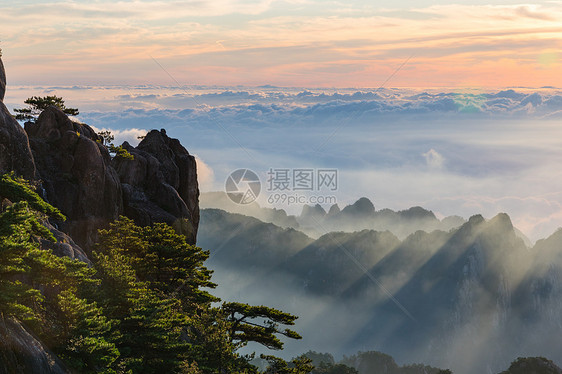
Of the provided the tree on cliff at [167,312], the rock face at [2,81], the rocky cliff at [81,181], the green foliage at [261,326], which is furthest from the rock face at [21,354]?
the rock face at [2,81]

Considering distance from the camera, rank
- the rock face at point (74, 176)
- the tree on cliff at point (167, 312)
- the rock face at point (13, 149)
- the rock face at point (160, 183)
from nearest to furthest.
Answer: the tree on cliff at point (167, 312)
the rock face at point (13, 149)
the rock face at point (74, 176)
the rock face at point (160, 183)

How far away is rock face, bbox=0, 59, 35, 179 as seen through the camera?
1599 inches

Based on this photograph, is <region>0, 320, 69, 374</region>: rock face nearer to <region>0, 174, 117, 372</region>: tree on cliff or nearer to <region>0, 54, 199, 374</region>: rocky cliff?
<region>0, 54, 199, 374</region>: rocky cliff

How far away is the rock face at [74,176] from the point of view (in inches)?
2120

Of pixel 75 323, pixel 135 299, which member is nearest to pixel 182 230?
pixel 135 299

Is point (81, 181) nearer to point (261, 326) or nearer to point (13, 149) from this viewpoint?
point (13, 149)

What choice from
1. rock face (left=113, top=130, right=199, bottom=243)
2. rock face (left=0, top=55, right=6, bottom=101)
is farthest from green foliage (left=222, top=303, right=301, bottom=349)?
rock face (left=0, top=55, right=6, bottom=101)

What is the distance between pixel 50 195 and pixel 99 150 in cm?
856

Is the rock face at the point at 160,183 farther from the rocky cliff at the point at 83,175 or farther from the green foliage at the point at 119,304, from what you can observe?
the green foliage at the point at 119,304

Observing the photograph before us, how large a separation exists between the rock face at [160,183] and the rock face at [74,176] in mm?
5463

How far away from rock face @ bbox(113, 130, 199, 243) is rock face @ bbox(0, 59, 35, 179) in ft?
69.0

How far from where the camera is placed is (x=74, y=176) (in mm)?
56250

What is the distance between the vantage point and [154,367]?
33.7 meters

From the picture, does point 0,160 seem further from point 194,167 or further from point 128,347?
point 194,167
